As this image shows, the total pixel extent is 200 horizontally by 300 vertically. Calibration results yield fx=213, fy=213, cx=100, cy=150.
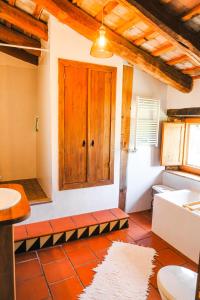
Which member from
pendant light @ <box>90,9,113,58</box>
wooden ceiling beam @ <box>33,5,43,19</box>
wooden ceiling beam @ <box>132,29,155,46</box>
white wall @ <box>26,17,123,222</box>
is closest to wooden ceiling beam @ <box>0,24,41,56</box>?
wooden ceiling beam @ <box>33,5,43,19</box>

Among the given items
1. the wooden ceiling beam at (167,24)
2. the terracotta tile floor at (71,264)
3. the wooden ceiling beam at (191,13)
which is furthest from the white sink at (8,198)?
the wooden ceiling beam at (191,13)

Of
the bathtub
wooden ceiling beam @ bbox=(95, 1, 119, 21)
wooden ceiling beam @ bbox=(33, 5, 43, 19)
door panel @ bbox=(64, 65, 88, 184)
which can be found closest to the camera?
wooden ceiling beam @ bbox=(95, 1, 119, 21)

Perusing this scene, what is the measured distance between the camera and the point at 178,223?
2.73 meters

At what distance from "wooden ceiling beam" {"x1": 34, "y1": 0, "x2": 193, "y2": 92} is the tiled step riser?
89.5 inches

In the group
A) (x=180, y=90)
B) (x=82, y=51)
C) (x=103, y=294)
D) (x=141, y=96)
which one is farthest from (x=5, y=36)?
(x=103, y=294)

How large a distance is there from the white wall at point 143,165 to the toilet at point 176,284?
2.18m

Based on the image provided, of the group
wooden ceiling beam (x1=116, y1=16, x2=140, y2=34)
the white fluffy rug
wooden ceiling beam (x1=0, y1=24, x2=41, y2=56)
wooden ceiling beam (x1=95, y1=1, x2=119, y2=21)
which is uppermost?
wooden ceiling beam (x1=0, y1=24, x2=41, y2=56)

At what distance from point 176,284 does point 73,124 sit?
2186mm

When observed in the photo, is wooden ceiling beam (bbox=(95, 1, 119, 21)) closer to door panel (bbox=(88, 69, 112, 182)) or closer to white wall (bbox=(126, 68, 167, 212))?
door panel (bbox=(88, 69, 112, 182))

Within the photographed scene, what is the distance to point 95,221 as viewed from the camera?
304 cm

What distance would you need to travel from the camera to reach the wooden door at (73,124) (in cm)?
291

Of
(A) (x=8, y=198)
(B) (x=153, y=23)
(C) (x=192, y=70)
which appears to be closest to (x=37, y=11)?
(B) (x=153, y=23)

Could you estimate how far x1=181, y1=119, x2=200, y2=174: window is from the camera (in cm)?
375

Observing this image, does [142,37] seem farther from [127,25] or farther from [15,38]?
[15,38]
